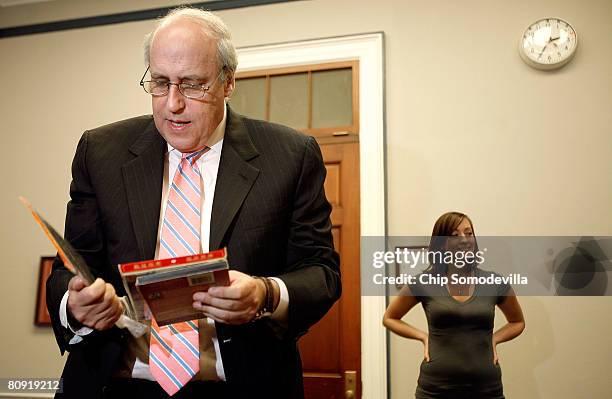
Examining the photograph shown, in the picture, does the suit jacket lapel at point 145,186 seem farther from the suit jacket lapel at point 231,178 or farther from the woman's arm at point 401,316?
the woman's arm at point 401,316

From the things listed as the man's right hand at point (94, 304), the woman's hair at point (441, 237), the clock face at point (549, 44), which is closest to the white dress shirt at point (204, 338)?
the man's right hand at point (94, 304)

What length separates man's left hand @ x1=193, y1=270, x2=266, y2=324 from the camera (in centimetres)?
103

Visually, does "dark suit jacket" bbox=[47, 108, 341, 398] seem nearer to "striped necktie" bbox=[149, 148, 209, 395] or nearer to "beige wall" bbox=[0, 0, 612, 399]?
"striped necktie" bbox=[149, 148, 209, 395]

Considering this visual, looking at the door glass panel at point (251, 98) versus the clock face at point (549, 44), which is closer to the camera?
the clock face at point (549, 44)

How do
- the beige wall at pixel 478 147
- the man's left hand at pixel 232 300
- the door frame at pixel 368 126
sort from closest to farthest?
1. the man's left hand at pixel 232 300
2. the beige wall at pixel 478 147
3. the door frame at pixel 368 126

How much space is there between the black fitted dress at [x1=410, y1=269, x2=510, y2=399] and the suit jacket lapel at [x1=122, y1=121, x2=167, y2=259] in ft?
6.04

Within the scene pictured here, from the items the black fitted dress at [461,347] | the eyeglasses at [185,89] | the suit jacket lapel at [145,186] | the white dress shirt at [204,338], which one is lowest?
the black fitted dress at [461,347]

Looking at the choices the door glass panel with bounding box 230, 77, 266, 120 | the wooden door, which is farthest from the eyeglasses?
the door glass panel with bounding box 230, 77, 266, 120

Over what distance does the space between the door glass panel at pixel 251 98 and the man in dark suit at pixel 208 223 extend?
2.21 meters

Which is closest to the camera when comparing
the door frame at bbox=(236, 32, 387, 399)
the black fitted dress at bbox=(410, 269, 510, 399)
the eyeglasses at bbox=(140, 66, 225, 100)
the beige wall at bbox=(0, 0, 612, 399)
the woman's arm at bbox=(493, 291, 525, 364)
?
the eyeglasses at bbox=(140, 66, 225, 100)

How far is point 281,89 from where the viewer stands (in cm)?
363

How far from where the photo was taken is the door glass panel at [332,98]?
3.50 metres

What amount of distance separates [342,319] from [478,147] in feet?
4.02

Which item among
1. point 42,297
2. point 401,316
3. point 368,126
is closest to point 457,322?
point 401,316
